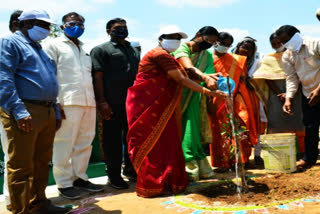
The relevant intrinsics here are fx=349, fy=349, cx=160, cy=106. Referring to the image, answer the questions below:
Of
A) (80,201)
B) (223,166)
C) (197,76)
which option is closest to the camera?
(80,201)

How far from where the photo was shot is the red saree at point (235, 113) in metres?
5.17

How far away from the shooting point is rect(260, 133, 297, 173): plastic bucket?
14.8 ft

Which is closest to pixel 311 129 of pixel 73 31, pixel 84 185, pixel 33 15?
pixel 84 185

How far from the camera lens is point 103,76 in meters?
4.52

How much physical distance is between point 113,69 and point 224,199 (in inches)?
83.8

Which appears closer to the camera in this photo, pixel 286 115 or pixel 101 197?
pixel 101 197

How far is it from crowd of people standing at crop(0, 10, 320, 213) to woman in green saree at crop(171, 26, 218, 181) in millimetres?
14

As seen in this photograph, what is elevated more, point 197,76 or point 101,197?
point 197,76

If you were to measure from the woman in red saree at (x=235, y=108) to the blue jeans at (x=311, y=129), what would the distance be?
761 millimetres

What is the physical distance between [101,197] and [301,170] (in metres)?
2.67

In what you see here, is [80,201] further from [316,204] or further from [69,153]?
[316,204]

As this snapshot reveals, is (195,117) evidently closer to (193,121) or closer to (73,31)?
(193,121)

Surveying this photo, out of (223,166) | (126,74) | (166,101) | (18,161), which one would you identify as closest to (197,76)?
(166,101)

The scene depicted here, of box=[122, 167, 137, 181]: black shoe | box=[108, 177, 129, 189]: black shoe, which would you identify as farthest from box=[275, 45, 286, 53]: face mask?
box=[108, 177, 129, 189]: black shoe
